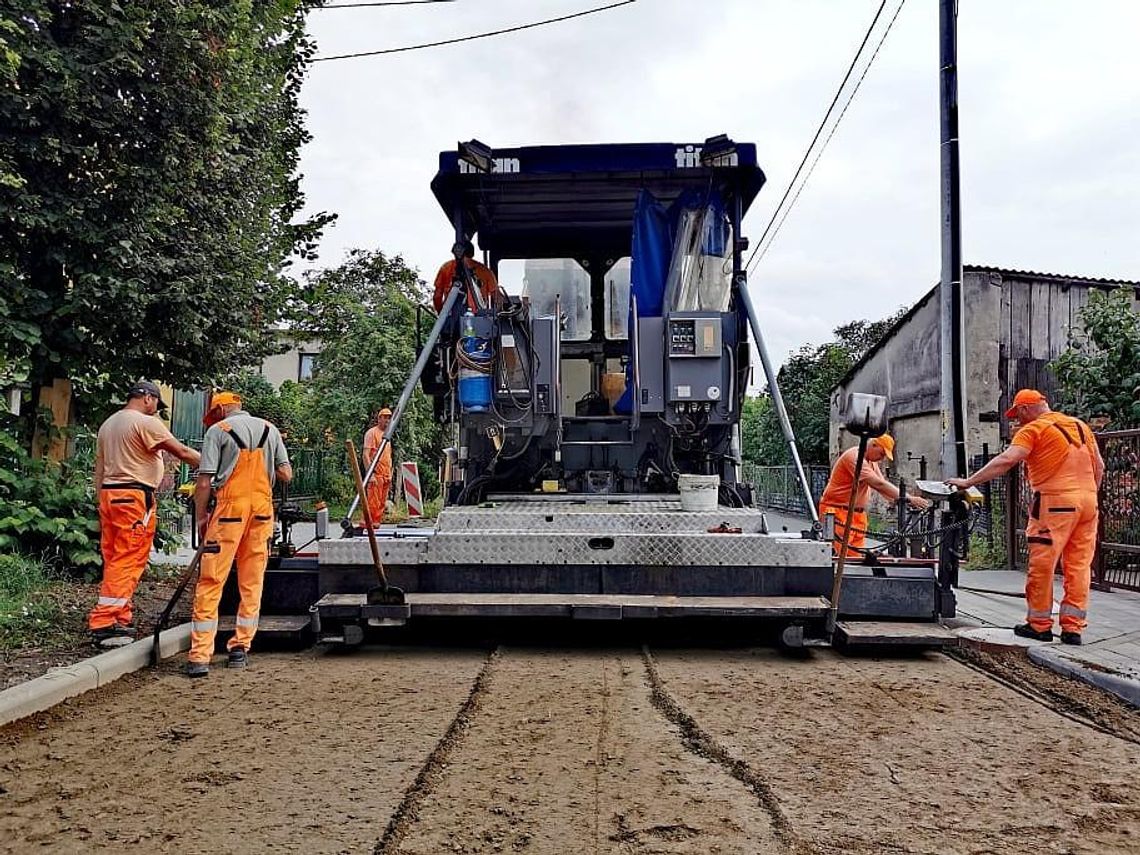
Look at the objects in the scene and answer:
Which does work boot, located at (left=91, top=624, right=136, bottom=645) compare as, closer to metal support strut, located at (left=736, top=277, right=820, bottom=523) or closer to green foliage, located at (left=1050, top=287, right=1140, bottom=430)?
metal support strut, located at (left=736, top=277, right=820, bottom=523)

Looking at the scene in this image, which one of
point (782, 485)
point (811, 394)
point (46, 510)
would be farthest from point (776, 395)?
point (811, 394)

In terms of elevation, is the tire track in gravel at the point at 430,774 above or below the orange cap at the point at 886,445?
below

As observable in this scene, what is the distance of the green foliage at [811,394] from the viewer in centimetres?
3041

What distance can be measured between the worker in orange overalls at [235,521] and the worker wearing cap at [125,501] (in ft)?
1.52

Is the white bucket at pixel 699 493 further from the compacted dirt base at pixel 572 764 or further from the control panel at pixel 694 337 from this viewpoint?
the compacted dirt base at pixel 572 764

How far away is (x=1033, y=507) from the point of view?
6.79m

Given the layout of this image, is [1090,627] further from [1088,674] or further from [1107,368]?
[1107,368]

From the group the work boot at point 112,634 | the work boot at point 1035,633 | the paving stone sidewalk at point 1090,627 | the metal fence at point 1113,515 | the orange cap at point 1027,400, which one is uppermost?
the orange cap at point 1027,400

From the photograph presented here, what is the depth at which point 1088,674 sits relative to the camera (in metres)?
5.64

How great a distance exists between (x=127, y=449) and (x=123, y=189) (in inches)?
102

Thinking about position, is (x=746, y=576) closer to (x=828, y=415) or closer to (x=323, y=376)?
(x=323, y=376)

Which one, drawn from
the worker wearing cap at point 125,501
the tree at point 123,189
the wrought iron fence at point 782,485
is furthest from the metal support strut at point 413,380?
the wrought iron fence at point 782,485

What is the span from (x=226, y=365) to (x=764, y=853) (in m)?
7.65

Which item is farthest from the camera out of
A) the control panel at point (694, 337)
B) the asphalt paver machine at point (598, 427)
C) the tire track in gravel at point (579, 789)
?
the control panel at point (694, 337)
